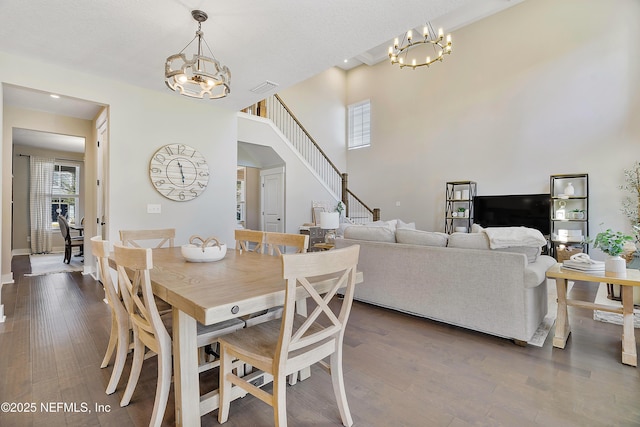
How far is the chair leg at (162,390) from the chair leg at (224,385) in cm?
25

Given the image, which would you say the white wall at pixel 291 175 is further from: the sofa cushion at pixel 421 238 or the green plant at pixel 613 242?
the green plant at pixel 613 242

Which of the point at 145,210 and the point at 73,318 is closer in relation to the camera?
the point at 73,318

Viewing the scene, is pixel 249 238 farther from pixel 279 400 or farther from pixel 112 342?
pixel 279 400

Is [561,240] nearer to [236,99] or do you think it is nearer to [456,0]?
[456,0]

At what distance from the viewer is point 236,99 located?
4082 millimetres

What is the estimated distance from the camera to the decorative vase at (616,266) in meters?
2.12

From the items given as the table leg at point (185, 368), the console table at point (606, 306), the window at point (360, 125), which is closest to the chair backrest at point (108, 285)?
the table leg at point (185, 368)

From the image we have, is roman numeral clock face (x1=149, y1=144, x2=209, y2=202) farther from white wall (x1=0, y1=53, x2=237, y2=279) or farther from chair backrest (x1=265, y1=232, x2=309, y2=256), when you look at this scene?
chair backrest (x1=265, y1=232, x2=309, y2=256)

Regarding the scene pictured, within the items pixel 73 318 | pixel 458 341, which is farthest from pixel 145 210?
pixel 458 341

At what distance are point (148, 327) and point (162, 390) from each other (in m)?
0.30

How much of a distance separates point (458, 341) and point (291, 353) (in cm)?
172

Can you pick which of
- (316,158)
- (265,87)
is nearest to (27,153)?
(316,158)

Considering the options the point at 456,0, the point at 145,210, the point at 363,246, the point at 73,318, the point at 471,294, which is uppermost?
the point at 456,0

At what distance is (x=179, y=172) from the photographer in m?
3.98
